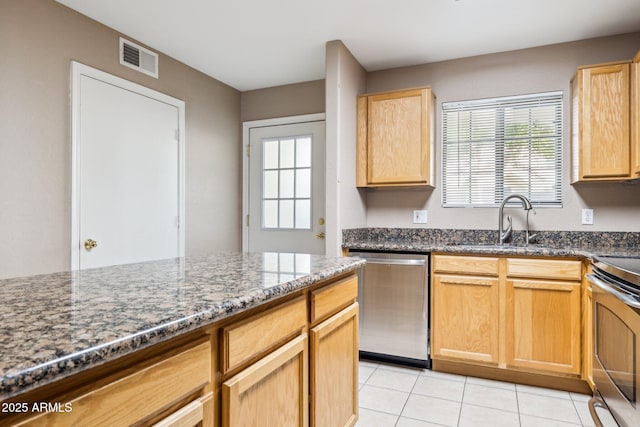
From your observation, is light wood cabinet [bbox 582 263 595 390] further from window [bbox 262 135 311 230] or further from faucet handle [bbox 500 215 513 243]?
window [bbox 262 135 311 230]

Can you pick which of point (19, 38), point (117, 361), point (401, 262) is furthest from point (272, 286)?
point (19, 38)

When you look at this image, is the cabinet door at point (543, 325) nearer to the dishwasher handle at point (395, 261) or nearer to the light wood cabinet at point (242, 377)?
the dishwasher handle at point (395, 261)

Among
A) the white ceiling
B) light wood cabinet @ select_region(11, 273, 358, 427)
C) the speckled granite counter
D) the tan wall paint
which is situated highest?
the white ceiling

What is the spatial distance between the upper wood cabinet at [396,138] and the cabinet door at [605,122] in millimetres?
1054

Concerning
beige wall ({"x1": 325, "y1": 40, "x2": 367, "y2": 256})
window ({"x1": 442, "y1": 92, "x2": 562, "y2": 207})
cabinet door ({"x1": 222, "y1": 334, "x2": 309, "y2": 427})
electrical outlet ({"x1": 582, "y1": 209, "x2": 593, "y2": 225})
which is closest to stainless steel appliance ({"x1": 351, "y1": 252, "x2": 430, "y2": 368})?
beige wall ({"x1": 325, "y1": 40, "x2": 367, "y2": 256})

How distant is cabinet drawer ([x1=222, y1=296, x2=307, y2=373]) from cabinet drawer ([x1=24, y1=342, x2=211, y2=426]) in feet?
0.23

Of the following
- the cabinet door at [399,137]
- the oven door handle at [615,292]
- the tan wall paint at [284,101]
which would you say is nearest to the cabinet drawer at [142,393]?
the oven door handle at [615,292]

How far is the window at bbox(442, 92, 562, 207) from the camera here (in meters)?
3.07

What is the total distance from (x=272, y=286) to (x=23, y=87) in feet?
7.34

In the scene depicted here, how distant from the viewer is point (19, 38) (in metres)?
2.28

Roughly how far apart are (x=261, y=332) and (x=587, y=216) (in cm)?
290

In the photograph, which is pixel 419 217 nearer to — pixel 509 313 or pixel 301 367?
pixel 509 313

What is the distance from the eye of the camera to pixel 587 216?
2945 mm

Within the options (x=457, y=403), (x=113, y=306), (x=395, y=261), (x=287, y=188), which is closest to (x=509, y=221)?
(x=395, y=261)
